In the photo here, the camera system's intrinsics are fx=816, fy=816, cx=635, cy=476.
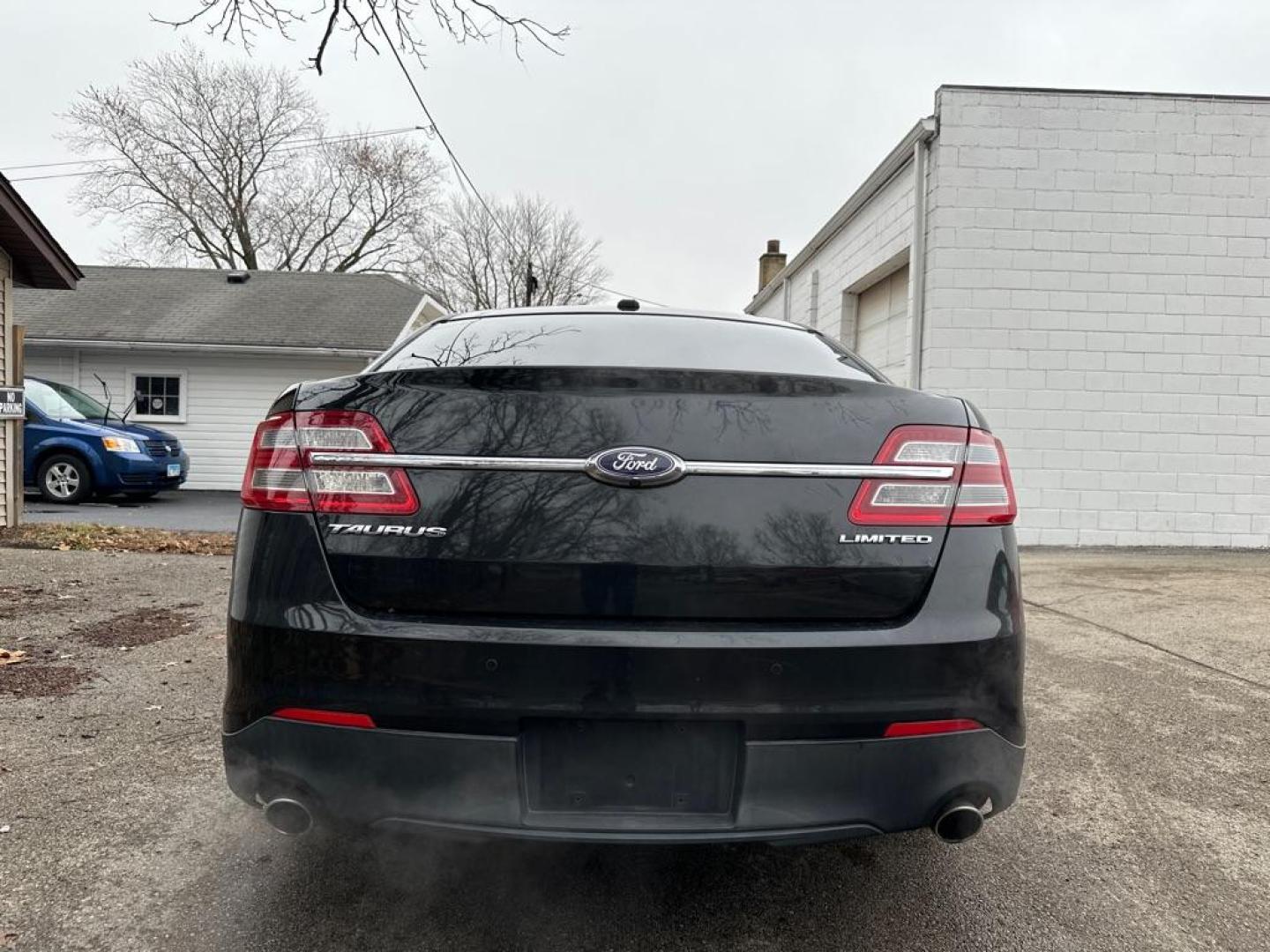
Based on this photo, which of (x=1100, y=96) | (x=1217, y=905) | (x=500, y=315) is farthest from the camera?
(x=1100, y=96)

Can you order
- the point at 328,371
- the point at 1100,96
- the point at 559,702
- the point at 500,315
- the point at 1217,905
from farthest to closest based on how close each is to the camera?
1. the point at 328,371
2. the point at 1100,96
3. the point at 500,315
4. the point at 1217,905
5. the point at 559,702

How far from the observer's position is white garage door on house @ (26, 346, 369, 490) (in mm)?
15508

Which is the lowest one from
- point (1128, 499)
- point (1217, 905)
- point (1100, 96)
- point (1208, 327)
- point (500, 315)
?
point (1217, 905)

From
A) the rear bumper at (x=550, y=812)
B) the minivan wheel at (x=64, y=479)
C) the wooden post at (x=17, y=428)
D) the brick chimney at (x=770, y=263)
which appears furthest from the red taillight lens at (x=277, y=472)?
the brick chimney at (x=770, y=263)

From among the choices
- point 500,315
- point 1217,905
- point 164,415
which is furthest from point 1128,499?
point 164,415

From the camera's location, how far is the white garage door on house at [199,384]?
611 inches

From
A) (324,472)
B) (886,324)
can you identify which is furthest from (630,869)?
(886,324)

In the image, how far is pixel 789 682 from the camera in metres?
1.58

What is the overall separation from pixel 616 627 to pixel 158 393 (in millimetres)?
17043

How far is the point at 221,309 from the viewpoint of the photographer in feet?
55.3

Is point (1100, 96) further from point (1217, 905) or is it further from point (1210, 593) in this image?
point (1217, 905)

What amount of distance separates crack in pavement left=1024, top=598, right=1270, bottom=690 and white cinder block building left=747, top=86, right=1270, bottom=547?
2871mm

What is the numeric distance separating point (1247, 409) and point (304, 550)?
9.37m

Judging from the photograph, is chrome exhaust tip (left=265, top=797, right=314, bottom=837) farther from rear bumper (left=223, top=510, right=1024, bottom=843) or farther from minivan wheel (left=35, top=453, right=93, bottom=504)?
minivan wheel (left=35, top=453, right=93, bottom=504)
